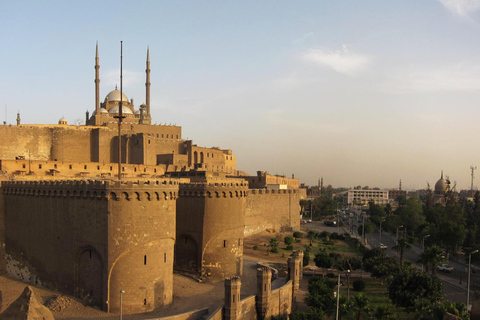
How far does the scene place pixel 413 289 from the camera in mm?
27250

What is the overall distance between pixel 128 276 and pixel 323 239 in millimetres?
41206

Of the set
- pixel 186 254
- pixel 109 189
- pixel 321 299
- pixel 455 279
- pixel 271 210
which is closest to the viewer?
pixel 109 189

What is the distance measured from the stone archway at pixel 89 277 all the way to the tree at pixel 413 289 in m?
19.0

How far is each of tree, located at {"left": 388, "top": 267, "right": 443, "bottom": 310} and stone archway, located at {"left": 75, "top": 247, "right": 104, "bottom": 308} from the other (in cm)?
1903

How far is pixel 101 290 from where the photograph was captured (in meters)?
21.3

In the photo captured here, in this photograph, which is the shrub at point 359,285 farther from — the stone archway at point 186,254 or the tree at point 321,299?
the stone archway at point 186,254

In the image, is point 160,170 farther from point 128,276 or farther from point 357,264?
point 128,276

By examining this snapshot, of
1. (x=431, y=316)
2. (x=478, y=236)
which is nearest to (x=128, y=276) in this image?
(x=431, y=316)

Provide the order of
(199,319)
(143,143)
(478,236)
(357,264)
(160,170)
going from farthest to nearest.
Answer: (143,143), (160,170), (478,236), (357,264), (199,319)

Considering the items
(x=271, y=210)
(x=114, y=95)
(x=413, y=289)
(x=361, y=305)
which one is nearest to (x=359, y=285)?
(x=413, y=289)

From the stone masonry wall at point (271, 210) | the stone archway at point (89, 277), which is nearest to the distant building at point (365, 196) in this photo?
the stone masonry wall at point (271, 210)

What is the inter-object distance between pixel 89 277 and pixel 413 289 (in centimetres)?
2055

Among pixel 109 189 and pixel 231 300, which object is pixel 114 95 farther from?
pixel 231 300

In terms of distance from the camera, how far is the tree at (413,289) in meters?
26.6
